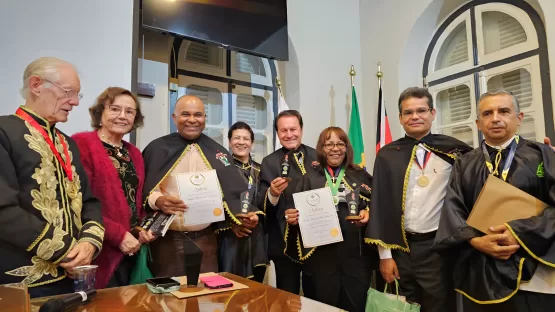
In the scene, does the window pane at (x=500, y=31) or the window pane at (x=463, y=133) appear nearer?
the window pane at (x=500, y=31)

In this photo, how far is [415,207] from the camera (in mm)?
2342

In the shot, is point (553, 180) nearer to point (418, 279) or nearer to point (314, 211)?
point (418, 279)

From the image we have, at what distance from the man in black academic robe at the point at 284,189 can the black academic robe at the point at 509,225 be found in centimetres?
98

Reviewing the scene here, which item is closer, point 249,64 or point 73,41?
point 73,41

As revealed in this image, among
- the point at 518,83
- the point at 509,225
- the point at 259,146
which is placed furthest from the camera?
the point at 259,146

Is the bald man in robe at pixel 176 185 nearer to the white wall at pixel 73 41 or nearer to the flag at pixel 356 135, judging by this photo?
the white wall at pixel 73 41

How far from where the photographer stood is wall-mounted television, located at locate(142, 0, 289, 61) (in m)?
3.65

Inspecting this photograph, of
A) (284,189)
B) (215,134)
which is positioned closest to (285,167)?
(284,189)

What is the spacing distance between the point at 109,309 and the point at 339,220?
5.22 feet

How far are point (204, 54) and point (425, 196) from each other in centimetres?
331

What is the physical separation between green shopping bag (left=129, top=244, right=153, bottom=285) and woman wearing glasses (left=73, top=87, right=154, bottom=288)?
34 millimetres

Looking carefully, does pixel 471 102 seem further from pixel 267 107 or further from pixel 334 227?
pixel 334 227

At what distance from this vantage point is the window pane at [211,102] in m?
4.69

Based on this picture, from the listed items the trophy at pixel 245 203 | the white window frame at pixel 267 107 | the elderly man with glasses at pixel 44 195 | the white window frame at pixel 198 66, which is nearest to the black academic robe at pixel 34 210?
the elderly man with glasses at pixel 44 195
